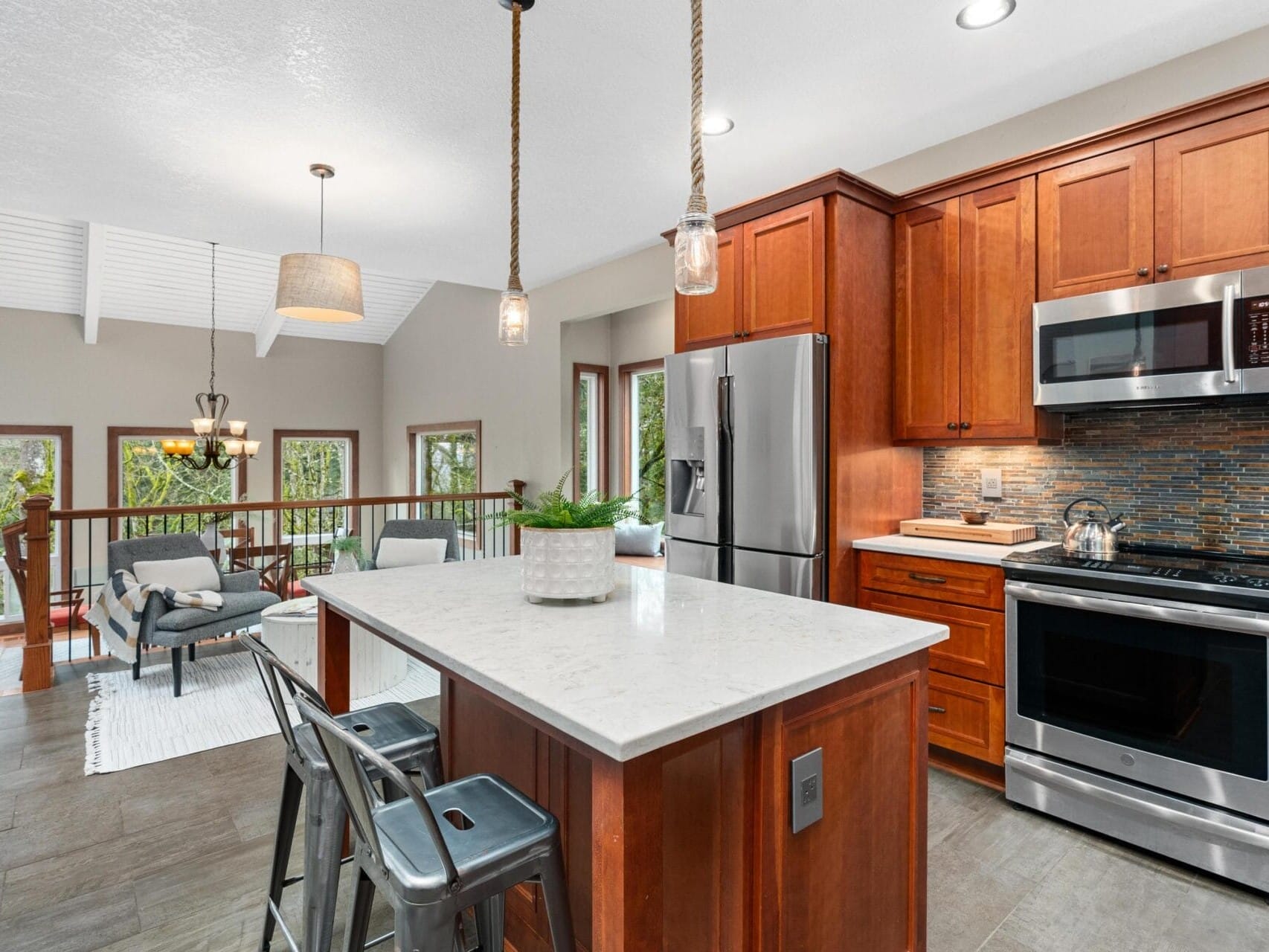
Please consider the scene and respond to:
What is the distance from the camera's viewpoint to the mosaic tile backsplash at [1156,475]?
2531 millimetres

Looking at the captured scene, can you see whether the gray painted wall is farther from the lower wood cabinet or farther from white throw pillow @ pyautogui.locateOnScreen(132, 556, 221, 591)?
the lower wood cabinet

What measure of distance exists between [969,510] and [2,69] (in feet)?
14.4

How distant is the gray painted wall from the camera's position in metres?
6.93

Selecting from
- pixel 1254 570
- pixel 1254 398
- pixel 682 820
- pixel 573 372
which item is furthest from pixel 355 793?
pixel 573 372

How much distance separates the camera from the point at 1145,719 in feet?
7.39

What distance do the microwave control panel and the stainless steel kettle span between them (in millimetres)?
692

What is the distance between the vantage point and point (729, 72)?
8.98 feet

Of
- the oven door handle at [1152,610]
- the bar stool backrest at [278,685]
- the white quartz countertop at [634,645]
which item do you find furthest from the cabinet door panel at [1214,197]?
the bar stool backrest at [278,685]

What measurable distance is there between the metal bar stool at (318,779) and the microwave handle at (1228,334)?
2639 mm

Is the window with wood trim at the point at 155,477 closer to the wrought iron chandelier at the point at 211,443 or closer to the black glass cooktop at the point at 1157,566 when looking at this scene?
the wrought iron chandelier at the point at 211,443

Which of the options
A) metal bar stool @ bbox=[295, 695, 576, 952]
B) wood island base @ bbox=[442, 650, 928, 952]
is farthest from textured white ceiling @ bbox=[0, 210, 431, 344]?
wood island base @ bbox=[442, 650, 928, 952]

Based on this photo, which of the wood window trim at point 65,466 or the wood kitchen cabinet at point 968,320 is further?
the wood window trim at point 65,466

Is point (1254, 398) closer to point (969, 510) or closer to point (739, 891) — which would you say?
point (969, 510)

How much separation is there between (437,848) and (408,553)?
13.7 ft
